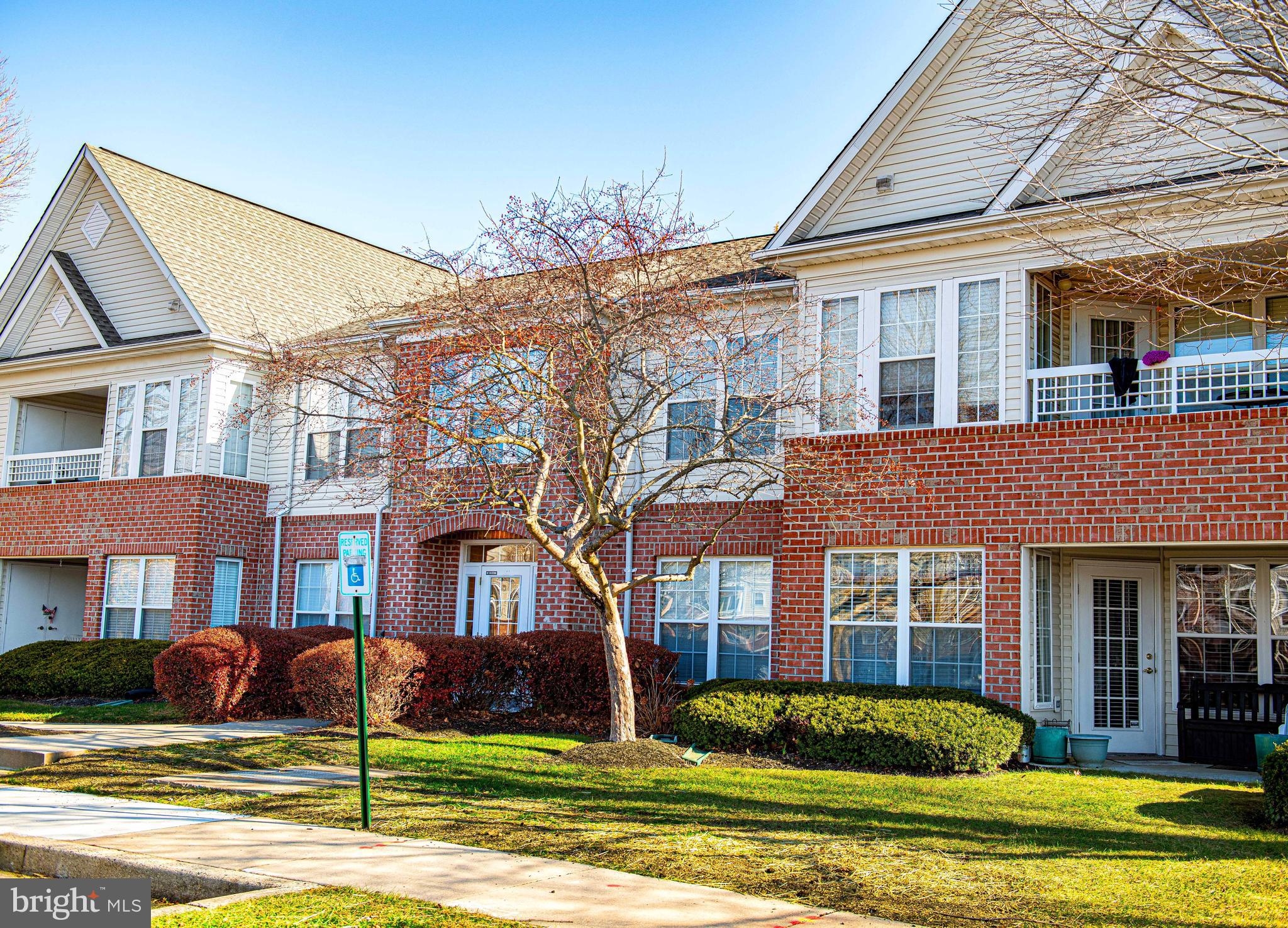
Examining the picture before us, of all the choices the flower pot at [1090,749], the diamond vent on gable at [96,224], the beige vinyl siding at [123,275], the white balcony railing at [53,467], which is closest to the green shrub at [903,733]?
the flower pot at [1090,749]

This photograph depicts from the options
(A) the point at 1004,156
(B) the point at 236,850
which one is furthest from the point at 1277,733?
(B) the point at 236,850

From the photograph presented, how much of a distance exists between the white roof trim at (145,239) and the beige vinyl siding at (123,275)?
0.82ft

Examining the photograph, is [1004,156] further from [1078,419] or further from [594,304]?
[594,304]

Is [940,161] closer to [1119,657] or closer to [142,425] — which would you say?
[1119,657]

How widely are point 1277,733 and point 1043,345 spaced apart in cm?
543

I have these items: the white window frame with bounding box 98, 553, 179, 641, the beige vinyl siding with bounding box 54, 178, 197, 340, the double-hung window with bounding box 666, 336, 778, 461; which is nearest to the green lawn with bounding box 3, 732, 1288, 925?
the double-hung window with bounding box 666, 336, 778, 461

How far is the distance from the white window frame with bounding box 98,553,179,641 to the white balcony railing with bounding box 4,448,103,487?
2.17 metres

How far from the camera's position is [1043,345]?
1499 cm

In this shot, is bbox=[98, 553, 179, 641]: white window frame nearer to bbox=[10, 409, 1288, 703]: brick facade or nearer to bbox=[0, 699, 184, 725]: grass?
bbox=[10, 409, 1288, 703]: brick facade

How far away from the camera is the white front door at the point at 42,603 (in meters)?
24.4

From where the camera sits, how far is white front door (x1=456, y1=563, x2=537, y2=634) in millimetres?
19812

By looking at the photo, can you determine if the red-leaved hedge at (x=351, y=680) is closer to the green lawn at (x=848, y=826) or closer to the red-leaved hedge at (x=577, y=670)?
the green lawn at (x=848, y=826)

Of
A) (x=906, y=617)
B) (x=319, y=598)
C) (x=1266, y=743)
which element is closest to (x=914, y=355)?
(x=906, y=617)

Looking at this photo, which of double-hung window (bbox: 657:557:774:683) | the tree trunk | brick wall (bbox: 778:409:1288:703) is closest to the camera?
brick wall (bbox: 778:409:1288:703)
